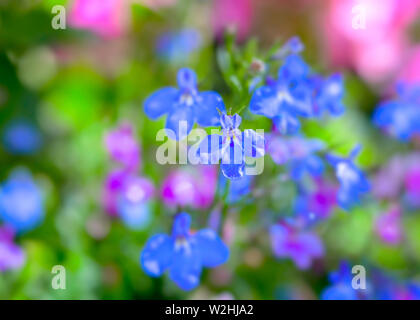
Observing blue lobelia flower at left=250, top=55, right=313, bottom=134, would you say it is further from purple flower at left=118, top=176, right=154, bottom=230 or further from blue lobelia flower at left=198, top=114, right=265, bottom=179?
purple flower at left=118, top=176, right=154, bottom=230

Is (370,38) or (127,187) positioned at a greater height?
(370,38)

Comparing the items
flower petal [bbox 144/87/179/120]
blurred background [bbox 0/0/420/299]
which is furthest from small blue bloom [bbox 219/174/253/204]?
flower petal [bbox 144/87/179/120]

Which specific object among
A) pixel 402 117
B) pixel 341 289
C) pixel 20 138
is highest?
pixel 20 138

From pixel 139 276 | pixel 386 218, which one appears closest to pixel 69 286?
pixel 139 276

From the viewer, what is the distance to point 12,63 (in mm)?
1397

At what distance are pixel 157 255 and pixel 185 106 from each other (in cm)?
20

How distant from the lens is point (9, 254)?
3.55 ft

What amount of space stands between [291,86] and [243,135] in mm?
188

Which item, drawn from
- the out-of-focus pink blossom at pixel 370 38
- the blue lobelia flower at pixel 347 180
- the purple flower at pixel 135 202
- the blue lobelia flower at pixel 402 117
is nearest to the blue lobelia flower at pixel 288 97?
the blue lobelia flower at pixel 347 180

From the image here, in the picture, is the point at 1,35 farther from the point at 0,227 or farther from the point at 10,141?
the point at 0,227

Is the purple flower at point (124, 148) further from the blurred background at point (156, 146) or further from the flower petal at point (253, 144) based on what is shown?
the flower petal at point (253, 144)

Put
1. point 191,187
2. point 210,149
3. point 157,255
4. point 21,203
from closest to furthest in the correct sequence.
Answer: point 210,149
point 157,255
point 191,187
point 21,203

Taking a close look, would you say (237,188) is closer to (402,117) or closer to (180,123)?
(180,123)

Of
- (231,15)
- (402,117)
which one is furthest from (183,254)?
(231,15)
